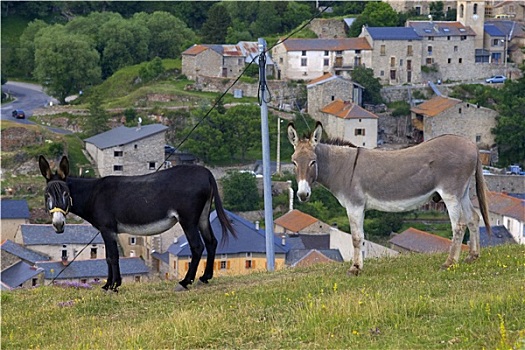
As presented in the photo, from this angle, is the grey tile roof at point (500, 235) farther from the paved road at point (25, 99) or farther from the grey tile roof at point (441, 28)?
the grey tile roof at point (441, 28)

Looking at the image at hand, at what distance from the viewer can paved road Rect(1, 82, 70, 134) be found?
62562 mm

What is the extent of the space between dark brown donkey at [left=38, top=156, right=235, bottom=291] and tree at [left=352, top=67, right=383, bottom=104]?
5459 centimetres

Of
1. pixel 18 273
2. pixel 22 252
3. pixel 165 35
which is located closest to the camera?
pixel 18 273

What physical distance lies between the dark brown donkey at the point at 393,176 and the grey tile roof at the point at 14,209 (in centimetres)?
3475

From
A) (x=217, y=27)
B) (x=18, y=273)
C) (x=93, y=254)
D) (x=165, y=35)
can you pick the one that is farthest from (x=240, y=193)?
(x=217, y=27)

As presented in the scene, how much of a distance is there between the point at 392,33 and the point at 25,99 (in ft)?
74.7

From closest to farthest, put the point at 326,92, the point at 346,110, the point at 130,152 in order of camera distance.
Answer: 1. the point at 130,152
2. the point at 346,110
3. the point at 326,92

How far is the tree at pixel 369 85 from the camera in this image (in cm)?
6688

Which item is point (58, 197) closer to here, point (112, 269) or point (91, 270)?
point (112, 269)

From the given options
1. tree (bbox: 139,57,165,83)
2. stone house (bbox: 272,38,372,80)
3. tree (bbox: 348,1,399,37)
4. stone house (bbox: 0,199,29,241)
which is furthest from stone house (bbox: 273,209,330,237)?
tree (bbox: 348,1,399,37)

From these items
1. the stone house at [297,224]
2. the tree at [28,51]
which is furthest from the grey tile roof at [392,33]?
the stone house at [297,224]

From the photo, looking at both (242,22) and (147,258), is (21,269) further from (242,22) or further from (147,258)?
(242,22)

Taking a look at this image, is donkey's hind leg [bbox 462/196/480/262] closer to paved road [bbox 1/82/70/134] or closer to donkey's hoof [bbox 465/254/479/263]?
donkey's hoof [bbox 465/254/479/263]

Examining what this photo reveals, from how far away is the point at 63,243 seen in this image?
41.9m
